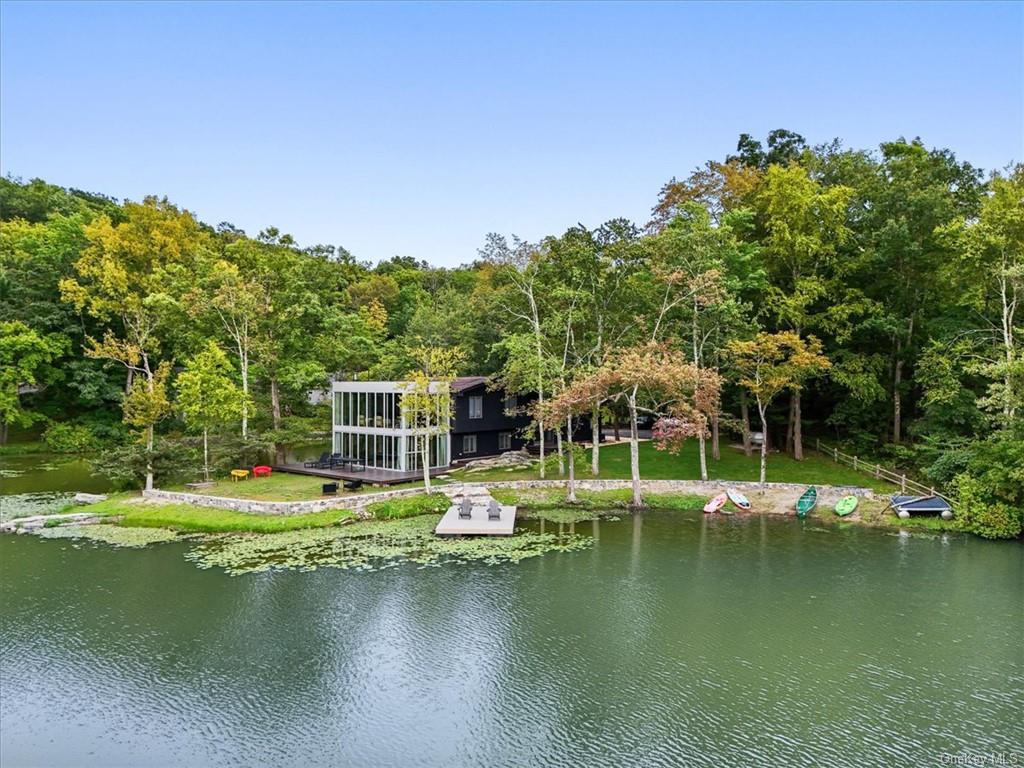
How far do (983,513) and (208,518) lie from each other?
27042 millimetres

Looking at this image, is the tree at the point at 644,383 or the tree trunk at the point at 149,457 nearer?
the tree at the point at 644,383

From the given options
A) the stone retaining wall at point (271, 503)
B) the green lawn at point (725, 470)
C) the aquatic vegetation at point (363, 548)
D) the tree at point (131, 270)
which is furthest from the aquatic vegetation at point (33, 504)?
the green lawn at point (725, 470)

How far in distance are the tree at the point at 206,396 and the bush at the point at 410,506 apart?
340 inches

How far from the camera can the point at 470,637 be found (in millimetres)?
13414

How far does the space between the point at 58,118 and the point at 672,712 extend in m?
39.3

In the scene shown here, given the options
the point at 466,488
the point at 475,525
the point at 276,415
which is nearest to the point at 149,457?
the point at 276,415

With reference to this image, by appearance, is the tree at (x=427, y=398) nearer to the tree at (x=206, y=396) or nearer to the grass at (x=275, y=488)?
the grass at (x=275, y=488)

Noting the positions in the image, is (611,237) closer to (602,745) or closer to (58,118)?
(602,745)

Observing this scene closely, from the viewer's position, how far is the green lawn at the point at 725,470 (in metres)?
27.4

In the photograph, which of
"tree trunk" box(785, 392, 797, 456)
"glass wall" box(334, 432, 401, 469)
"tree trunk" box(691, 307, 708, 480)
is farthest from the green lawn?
"glass wall" box(334, 432, 401, 469)

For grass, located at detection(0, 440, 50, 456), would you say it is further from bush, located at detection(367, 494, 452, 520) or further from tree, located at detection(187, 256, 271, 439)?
bush, located at detection(367, 494, 452, 520)

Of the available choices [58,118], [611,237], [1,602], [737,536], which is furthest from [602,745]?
[58,118]

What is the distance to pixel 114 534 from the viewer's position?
20781mm

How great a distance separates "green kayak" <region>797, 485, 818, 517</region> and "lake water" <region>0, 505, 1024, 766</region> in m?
4.76
